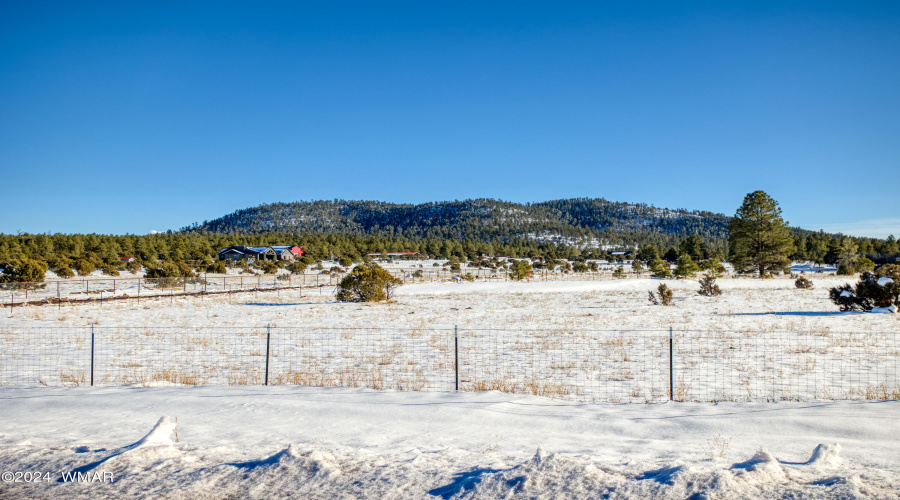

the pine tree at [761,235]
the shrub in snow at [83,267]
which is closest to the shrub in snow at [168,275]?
the shrub in snow at [83,267]

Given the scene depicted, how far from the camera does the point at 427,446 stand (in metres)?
5.68

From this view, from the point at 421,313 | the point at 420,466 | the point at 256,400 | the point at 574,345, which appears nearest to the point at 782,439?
the point at 420,466

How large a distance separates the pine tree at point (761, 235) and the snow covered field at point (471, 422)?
43444 millimetres

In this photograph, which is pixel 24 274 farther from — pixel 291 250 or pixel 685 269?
pixel 685 269

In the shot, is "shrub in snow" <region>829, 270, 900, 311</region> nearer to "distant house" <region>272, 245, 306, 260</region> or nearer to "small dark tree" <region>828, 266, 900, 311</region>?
"small dark tree" <region>828, 266, 900, 311</region>

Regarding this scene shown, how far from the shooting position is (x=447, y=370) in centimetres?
1109

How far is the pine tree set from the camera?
5319 cm

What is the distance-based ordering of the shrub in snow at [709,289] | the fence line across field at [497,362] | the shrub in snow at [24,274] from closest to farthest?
the fence line across field at [497,362] → the shrub in snow at [709,289] → the shrub in snow at [24,274]

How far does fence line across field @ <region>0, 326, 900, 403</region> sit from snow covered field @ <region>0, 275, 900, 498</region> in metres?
0.10

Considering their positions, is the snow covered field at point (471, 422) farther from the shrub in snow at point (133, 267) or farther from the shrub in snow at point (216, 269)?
the shrub in snow at point (216, 269)

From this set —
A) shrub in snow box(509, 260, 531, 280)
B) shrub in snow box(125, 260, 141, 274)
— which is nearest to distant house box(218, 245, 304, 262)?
shrub in snow box(125, 260, 141, 274)

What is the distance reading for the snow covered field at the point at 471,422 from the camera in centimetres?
434

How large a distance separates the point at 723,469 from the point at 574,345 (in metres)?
10.1

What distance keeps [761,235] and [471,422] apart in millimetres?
58328
